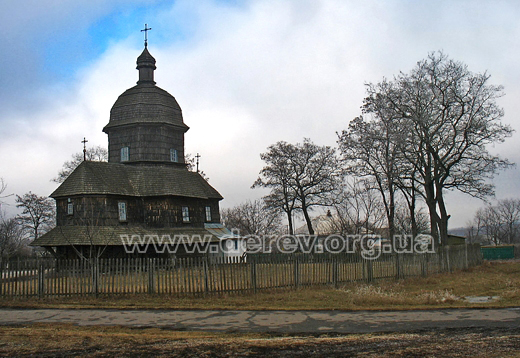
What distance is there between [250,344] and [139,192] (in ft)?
83.7

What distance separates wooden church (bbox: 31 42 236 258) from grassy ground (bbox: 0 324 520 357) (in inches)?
631

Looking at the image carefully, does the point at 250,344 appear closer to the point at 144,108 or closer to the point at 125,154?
the point at 125,154

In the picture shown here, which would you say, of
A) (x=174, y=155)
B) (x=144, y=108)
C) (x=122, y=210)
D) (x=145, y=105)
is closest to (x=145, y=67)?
(x=145, y=105)

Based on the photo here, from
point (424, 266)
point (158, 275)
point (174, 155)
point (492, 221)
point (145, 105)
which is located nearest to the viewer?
point (158, 275)

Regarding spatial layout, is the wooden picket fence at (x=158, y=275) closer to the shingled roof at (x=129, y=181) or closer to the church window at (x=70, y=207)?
the church window at (x=70, y=207)

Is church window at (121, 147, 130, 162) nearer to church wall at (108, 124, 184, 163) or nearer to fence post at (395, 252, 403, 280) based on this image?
church wall at (108, 124, 184, 163)

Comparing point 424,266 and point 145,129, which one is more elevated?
point 145,129

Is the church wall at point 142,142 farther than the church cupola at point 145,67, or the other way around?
the church cupola at point 145,67

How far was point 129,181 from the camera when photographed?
111 feet

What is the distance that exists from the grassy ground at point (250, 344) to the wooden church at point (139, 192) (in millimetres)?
16030

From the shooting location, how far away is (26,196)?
199 ft

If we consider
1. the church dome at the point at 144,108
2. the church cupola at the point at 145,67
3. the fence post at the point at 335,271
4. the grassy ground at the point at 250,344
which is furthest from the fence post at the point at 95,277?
the church cupola at the point at 145,67

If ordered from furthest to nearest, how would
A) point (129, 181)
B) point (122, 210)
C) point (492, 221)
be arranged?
1. point (492, 221)
2. point (129, 181)
3. point (122, 210)

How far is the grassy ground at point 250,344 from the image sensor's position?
28.7ft
